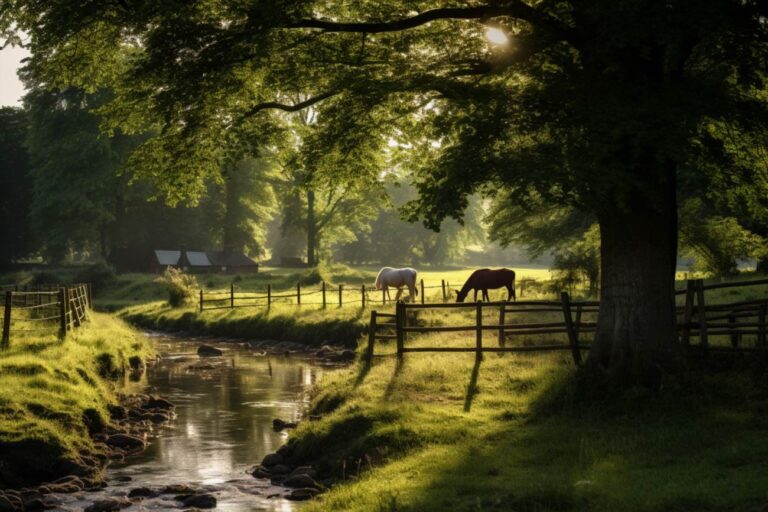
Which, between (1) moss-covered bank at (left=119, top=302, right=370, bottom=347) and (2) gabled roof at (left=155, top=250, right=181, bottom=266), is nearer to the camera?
Result: (1) moss-covered bank at (left=119, top=302, right=370, bottom=347)

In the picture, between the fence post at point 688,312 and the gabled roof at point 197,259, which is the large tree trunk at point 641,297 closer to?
the fence post at point 688,312

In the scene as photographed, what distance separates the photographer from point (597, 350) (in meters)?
15.2

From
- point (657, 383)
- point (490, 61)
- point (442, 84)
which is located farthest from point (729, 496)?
point (490, 61)

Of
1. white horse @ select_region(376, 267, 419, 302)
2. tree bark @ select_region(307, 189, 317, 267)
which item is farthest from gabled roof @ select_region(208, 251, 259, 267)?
white horse @ select_region(376, 267, 419, 302)

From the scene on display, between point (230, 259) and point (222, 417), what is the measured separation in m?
60.7

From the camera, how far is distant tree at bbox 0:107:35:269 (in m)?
71.1

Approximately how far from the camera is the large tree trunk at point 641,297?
47.8ft

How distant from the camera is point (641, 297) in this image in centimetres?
1462

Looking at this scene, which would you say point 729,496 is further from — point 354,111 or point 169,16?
point 169,16

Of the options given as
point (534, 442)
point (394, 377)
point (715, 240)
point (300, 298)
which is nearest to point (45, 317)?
point (394, 377)

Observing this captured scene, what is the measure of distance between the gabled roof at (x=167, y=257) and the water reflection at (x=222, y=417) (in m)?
43.7

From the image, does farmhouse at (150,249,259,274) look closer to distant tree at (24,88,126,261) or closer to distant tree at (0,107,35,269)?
distant tree at (24,88,126,261)

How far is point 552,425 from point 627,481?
3.53 metres

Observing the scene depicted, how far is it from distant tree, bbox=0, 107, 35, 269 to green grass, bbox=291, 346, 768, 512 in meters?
61.8
